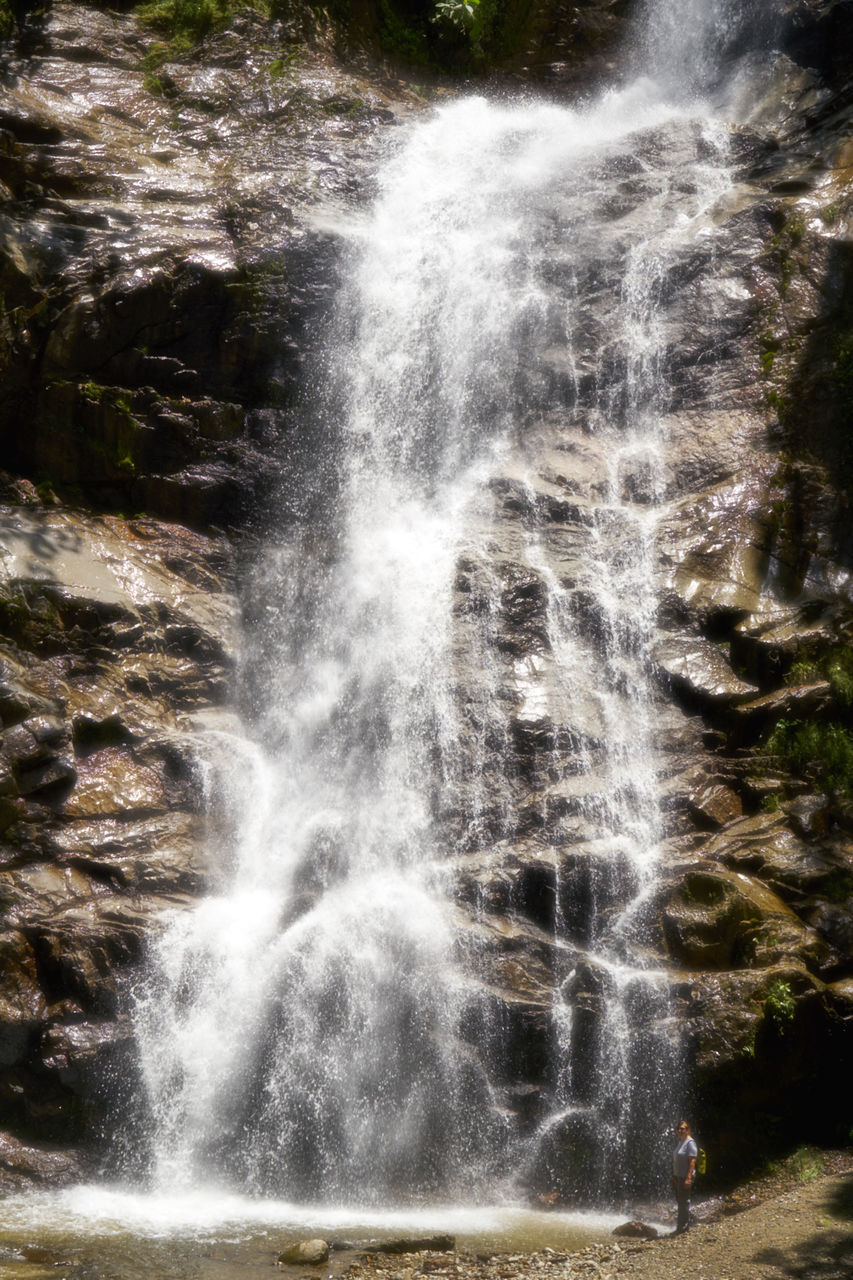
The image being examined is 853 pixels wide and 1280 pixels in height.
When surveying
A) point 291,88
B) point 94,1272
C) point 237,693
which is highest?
point 291,88

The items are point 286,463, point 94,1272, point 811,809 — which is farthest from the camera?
point 286,463

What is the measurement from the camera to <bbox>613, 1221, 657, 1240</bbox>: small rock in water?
8.21 m

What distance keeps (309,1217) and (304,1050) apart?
55.2 inches

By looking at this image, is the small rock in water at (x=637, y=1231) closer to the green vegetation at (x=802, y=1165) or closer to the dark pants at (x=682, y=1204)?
the dark pants at (x=682, y=1204)

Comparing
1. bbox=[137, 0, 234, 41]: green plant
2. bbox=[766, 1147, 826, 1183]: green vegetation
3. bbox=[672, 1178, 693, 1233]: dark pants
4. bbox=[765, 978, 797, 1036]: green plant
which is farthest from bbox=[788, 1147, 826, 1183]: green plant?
bbox=[137, 0, 234, 41]: green plant

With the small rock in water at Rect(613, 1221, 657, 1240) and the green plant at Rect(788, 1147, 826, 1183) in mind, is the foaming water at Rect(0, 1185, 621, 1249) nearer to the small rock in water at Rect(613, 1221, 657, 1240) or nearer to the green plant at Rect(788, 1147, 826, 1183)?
the small rock in water at Rect(613, 1221, 657, 1240)

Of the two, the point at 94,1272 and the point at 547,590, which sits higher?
the point at 547,590

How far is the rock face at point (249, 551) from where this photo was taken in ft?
30.9

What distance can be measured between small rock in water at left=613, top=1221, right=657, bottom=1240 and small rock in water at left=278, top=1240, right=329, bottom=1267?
2466 millimetres

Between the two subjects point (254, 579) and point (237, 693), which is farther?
point (254, 579)

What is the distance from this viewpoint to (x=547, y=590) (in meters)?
12.6

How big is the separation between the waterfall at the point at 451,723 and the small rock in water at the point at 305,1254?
1.56 metres

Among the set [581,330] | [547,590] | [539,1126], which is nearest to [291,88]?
[581,330]

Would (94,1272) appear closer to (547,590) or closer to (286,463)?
(547,590)
